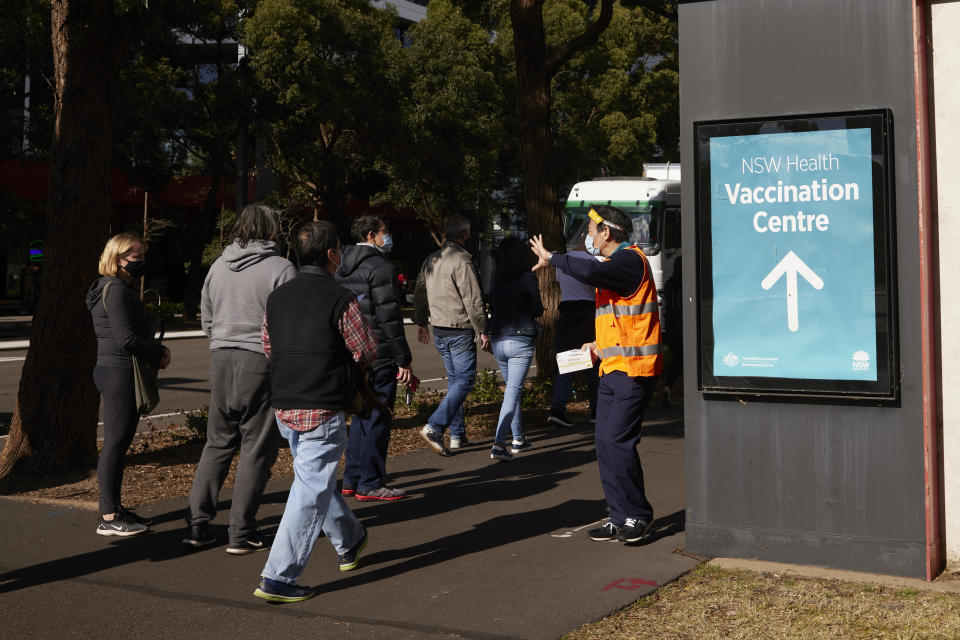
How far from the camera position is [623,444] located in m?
6.02

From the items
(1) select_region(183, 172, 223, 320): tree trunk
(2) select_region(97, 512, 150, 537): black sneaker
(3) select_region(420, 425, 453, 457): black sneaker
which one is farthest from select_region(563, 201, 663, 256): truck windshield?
(2) select_region(97, 512, 150, 537): black sneaker

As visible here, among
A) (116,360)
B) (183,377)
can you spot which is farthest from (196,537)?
(183,377)

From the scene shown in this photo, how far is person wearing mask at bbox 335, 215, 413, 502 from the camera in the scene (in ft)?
23.8

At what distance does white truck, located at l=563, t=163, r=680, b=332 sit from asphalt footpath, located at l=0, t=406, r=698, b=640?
13589 mm

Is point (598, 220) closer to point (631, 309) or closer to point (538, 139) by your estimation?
point (631, 309)

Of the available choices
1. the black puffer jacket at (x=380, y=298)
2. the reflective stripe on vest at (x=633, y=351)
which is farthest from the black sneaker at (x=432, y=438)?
the reflective stripe on vest at (x=633, y=351)

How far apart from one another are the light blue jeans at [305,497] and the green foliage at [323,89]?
1056 inches

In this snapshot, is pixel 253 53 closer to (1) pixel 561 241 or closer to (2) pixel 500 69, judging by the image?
(2) pixel 500 69

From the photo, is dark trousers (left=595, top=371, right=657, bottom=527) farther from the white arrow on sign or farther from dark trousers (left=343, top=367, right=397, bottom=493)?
dark trousers (left=343, top=367, right=397, bottom=493)

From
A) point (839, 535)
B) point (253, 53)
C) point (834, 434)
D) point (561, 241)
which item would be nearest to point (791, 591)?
point (839, 535)

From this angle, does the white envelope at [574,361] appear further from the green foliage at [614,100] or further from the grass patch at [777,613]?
the green foliage at [614,100]

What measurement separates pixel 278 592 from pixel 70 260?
3.99 metres

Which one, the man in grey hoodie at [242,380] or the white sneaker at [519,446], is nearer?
the man in grey hoodie at [242,380]

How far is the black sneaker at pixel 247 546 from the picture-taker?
584cm
